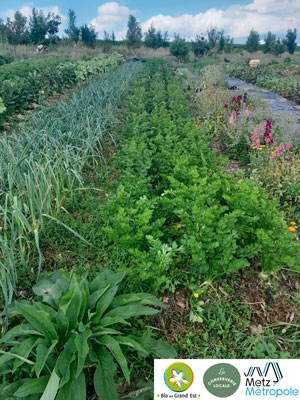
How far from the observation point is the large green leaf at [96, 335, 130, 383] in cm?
168

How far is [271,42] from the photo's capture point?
35531mm

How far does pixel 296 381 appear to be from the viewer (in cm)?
170

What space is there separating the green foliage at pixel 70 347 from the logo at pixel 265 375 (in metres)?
0.48

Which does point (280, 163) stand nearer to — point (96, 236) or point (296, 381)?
point (96, 236)

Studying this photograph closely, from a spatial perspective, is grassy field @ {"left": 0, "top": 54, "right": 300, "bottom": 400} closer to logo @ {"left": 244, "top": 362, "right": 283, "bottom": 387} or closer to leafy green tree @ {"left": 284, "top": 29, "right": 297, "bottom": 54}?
logo @ {"left": 244, "top": 362, "right": 283, "bottom": 387}

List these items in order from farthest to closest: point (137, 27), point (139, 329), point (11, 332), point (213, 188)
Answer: point (137, 27) < point (213, 188) < point (139, 329) < point (11, 332)

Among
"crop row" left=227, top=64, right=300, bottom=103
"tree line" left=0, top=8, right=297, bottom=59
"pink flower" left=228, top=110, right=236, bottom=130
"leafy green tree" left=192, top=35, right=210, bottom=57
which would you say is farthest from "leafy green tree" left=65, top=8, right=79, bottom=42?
"pink flower" left=228, top=110, right=236, bottom=130

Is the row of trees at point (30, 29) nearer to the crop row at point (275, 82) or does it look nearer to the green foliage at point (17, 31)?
the green foliage at point (17, 31)

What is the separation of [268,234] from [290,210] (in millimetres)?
1272

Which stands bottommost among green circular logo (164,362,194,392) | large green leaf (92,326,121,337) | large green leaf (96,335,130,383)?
green circular logo (164,362,194,392)

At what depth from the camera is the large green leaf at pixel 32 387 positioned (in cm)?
158

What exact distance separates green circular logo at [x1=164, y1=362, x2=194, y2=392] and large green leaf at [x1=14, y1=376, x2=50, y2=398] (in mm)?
638

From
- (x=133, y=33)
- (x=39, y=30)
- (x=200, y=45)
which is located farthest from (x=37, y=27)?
(x=200, y=45)

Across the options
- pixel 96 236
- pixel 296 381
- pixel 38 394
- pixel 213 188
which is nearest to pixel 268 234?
pixel 213 188
